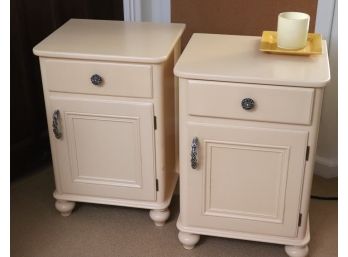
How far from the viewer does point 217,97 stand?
4.24ft

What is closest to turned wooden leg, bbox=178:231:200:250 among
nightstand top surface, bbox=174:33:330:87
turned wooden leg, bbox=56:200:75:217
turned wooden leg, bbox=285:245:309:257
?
turned wooden leg, bbox=285:245:309:257

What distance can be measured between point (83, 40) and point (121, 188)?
0.46 metres

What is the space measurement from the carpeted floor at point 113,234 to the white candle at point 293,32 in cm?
59

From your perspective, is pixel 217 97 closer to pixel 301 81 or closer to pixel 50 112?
pixel 301 81

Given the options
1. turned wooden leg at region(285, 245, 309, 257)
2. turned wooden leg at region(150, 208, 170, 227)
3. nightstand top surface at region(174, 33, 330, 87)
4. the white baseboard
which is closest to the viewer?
nightstand top surface at region(174, 33, 330, 87)

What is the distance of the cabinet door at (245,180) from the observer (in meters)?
1.32

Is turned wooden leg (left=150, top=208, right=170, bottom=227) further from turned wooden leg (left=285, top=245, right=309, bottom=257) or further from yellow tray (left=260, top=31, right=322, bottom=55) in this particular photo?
yellow tray (left=260, top=31, right=322, bottom=55)

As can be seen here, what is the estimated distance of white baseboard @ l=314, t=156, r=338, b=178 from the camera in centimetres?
180

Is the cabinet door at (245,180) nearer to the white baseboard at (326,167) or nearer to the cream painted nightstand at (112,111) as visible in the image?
the cream painted nightstand at (112,111)

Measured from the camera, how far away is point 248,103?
4.17 ft

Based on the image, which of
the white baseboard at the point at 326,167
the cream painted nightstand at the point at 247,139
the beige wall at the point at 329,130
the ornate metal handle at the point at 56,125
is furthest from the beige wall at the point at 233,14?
the ornate metal handle at the point at 56,125

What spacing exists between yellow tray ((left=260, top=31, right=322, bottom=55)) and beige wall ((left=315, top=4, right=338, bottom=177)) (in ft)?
0.75

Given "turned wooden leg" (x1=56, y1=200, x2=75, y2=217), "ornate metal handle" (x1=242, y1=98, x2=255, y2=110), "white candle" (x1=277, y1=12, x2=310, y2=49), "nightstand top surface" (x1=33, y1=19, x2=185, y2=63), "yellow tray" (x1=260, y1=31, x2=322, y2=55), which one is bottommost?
"turned wooden leg" (x1=56, y1=200, x2=75, y2=217)
